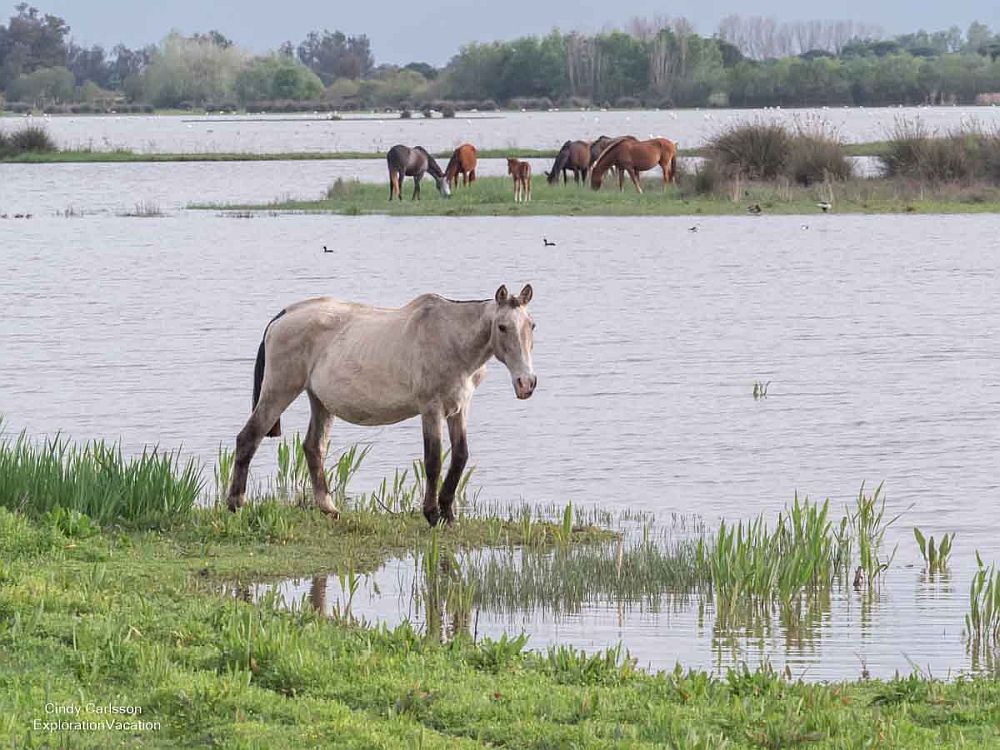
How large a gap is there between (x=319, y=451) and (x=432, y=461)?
0.96 metres

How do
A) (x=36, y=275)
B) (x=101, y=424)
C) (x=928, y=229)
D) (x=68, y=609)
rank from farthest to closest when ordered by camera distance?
(x=928, y=229)
(x=36, y=275)
(x=101, y=424)
(x=68, y=609)

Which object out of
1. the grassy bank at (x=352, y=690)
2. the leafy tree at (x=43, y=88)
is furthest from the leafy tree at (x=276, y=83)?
the grassy bank at (x=352, y=690)

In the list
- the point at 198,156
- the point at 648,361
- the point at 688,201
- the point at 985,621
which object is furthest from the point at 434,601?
the point at 198,156

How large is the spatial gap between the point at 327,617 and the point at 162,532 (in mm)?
2201

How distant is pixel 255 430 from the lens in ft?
39.2

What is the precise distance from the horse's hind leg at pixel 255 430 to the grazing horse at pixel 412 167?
1369 inches

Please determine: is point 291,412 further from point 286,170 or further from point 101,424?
point 286,170

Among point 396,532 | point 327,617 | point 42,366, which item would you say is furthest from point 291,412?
point 327,617

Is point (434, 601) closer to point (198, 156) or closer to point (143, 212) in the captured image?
point (143, 212)

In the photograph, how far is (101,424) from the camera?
16844 mm

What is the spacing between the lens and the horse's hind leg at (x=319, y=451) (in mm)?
11750

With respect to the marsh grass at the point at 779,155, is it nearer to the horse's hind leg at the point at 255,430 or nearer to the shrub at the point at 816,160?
the shrub at the point at 816,160

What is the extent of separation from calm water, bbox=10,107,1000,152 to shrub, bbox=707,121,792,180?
26406 mm

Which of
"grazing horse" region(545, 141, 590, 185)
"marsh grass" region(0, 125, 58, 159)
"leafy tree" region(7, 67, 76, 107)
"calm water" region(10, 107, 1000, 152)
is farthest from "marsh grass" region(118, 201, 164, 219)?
"leafy tree" region(7, 67, 76, 107)
